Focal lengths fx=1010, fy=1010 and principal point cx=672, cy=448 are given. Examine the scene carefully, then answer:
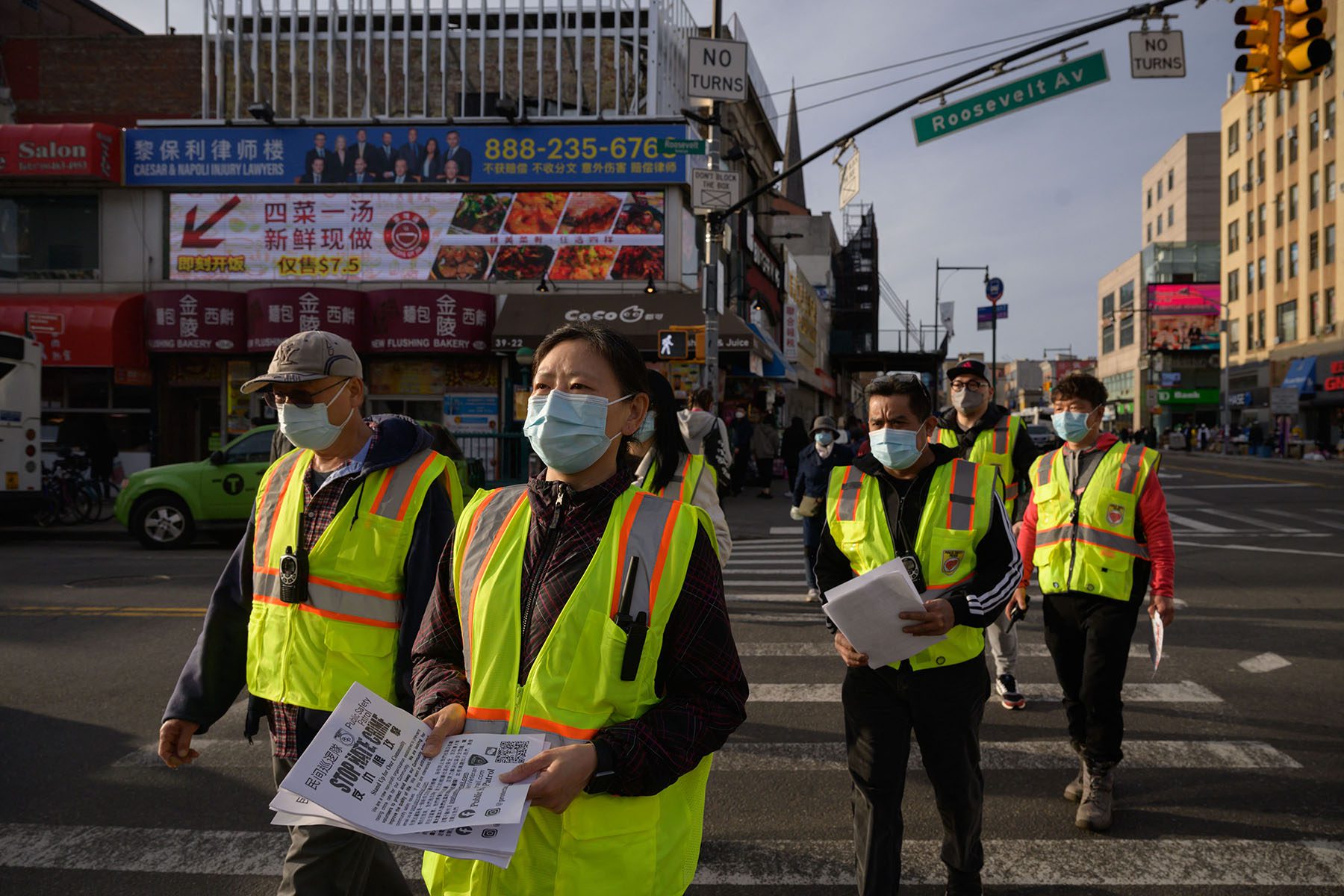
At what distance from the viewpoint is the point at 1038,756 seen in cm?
554

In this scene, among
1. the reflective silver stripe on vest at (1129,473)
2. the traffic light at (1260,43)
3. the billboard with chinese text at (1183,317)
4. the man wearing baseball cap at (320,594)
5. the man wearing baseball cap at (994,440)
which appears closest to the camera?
the man wearing baseball cap at (320,594)

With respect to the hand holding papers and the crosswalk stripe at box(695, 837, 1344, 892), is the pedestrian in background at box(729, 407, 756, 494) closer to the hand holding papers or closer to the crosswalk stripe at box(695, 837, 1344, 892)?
the crosswalk stripe at box(695, 837, 1344, 892)

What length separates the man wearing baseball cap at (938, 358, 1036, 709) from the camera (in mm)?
6418

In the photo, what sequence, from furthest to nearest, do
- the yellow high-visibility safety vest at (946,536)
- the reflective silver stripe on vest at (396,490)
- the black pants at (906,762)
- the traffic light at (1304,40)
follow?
the traffic light at (1304,40), the yellow high-visibility safety vest at (946,536), the black pants at (906,762), the reflective silver stripe on vest at (396,490)

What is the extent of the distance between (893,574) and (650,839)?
1.38 metres

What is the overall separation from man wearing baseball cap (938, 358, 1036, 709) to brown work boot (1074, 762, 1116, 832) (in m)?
1.78

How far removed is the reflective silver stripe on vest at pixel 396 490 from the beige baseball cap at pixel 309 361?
1.05ft

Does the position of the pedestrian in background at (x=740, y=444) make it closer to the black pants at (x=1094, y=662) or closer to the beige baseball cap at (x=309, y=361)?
the black pants at (x=1094, y=662)

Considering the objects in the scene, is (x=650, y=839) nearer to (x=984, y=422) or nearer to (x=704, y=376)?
(x=984, y=422)

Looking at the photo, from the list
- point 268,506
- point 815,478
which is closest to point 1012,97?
point 815,478

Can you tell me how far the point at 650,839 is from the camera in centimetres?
205

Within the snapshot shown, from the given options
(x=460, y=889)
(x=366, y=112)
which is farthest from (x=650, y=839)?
(x=366, y=112)

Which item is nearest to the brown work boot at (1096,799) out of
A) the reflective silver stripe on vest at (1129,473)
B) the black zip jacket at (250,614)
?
the reflective silver stripe on vest at (1129,473)

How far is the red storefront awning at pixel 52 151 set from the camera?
864 inches
